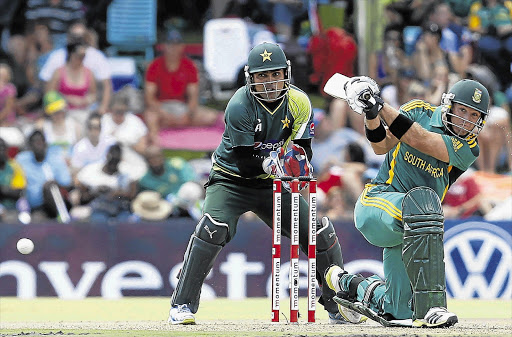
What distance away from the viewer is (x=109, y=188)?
12.5 m

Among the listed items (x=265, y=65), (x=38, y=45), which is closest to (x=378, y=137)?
(x=265, y=65)

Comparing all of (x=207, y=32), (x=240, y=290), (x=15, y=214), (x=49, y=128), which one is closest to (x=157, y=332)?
(x=240, y=290)

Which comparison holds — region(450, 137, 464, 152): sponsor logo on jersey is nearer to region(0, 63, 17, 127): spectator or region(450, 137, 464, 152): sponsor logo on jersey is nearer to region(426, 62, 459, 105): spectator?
region(426, 62, 459, 105): spectator

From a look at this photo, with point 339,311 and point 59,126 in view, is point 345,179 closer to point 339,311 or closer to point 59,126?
point 59,126

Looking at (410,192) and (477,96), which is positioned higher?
(477,96)

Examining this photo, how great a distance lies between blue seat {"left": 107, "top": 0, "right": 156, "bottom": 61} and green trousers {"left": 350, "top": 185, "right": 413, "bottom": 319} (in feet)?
27.2

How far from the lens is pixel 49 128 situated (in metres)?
13.5

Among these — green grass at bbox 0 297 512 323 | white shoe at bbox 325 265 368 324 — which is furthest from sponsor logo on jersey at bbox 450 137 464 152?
green grass at bbox 0 297 512 323

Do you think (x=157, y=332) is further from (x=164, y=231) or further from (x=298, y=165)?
(x=164, y=231)

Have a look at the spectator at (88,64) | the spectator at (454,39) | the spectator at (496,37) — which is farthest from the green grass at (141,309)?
the spectator at (496,37)

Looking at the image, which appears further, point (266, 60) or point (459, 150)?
point (266, 60)

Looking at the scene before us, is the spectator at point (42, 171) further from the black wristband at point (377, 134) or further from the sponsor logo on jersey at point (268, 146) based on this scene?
the black wristband at point (377, 134)

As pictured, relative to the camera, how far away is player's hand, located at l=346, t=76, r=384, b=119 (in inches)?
264

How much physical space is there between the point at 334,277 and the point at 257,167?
3.34 feet
